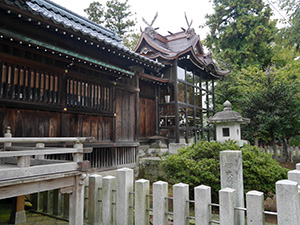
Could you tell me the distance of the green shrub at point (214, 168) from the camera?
18.5 ft

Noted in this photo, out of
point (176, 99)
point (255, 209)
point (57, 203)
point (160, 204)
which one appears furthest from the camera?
point (176, 99)

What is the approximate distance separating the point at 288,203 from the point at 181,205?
4.93 ft

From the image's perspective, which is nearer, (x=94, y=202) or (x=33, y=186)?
(x=33, y=186)

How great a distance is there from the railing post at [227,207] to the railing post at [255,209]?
23 cm

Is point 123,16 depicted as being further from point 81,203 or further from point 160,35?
point 81,203

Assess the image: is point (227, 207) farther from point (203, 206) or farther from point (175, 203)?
point (175, 203)

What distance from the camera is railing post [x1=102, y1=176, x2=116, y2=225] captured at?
4242 millimetres

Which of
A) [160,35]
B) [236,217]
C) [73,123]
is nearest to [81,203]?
[236,217]

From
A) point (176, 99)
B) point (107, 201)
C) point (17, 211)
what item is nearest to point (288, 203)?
point (107, 201)

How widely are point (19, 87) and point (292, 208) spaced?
6.39 meters

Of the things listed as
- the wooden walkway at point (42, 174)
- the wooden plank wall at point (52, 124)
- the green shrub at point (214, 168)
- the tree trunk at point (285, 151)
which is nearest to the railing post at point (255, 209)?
the wooden walkway at point (42, 174)

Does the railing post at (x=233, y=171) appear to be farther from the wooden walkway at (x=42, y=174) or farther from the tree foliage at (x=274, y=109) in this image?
the tree foliage at (x=274, y=109)

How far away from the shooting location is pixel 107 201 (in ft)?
14.0

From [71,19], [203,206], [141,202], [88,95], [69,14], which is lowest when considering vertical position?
[141,202]
